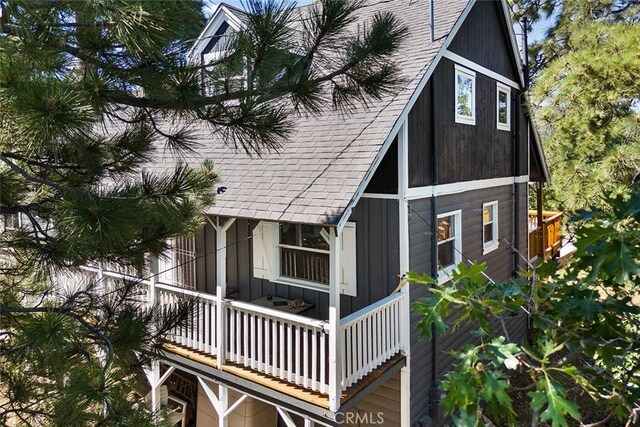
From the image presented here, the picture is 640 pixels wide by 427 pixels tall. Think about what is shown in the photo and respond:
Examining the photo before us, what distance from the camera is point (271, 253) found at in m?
7.55

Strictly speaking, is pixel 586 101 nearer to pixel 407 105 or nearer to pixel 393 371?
pixel 407 105

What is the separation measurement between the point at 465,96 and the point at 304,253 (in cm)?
423

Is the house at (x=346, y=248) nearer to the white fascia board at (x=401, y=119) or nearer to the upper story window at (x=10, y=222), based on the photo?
the white fascia board at (x=401, y=119)

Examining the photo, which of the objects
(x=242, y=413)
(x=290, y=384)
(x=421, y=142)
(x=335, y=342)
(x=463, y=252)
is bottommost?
(x=242, y=413)

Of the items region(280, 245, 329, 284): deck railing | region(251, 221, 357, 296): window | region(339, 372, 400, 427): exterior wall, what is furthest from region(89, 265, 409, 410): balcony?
region(280, 245, 329, 284): deck railing

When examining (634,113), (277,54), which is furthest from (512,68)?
(277,54)

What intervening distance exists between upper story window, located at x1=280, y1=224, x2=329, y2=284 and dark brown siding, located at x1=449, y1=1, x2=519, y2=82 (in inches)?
160

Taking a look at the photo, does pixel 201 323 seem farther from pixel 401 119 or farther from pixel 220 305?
pixel 401 119

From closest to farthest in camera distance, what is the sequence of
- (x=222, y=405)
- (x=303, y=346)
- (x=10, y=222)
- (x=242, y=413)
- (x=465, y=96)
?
(x=10, y=222) < (x=303, y=346) < (x=222, y=405) < (x=242, y=413) < (x=465, y=96)

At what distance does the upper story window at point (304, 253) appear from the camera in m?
7.11

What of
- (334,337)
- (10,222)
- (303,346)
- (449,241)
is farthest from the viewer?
(449,241)

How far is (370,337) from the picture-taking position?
573cm

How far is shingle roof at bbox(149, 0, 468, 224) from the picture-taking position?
522 centimetres

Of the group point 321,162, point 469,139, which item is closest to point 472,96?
point 469,139
